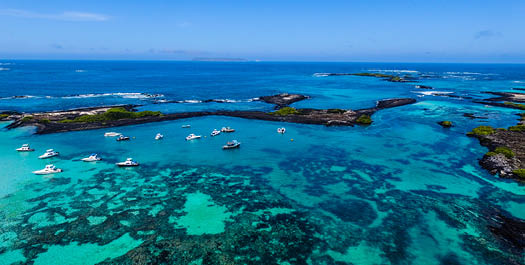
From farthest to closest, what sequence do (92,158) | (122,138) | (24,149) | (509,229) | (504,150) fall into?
(122,138), (24,149), (504,150), (92,158), (509,229)

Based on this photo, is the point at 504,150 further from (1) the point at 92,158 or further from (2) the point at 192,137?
(1) the point at 92,158

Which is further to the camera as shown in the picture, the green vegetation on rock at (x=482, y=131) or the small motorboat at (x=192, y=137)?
the green vegetation on rock at (x=482, y=131)

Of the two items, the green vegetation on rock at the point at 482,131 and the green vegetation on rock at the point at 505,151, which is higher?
the green vegetation on rock at the point at 482,131

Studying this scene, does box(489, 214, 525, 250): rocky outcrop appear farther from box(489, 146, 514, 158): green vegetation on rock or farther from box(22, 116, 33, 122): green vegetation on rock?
box(22, 116, 33, 122): green vegetation on rock

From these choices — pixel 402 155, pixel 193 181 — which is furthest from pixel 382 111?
pixel 193 181

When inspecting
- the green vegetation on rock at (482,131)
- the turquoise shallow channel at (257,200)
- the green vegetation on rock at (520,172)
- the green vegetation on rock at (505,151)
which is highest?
the green vegetation on rock at (482,131)

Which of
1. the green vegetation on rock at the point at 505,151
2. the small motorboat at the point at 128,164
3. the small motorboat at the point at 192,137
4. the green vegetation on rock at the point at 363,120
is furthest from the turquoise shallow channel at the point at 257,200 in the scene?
the green vegetation on rock at the point at 363,120

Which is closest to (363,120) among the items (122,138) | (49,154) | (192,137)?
(192,137)

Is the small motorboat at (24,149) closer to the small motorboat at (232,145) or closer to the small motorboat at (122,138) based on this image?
the small motorboat at (122,138)

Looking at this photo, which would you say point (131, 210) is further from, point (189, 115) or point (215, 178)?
point (189, 115)
